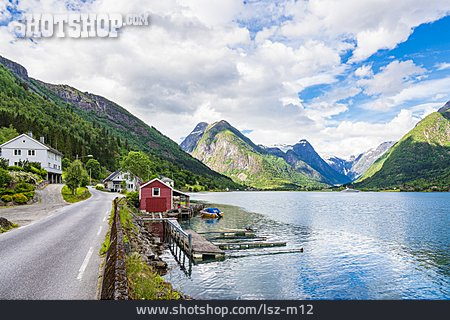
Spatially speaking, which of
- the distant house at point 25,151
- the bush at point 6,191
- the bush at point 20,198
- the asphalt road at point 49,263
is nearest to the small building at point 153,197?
the bush at point 6,191

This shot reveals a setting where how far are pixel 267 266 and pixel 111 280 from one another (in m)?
25.6

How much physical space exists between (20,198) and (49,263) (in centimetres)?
3803

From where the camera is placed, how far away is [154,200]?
2884 inches

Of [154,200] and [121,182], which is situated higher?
[121,182]

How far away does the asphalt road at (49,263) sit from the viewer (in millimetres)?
11461

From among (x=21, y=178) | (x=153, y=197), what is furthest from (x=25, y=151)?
(x=153, y=197)

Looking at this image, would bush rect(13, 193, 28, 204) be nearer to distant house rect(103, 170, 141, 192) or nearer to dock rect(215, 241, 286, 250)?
dock rect(215, 241, 286, 250)

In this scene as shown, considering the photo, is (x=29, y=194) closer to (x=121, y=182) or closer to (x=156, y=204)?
(x=156, y=204)

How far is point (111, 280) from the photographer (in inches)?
428

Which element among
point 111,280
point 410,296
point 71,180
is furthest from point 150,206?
point 111,280

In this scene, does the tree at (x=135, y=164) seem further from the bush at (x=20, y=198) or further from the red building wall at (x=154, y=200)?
the bush at (x=20, y=198)
